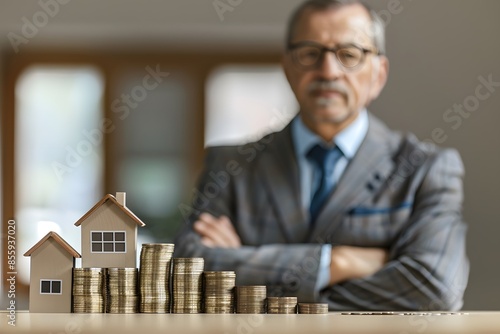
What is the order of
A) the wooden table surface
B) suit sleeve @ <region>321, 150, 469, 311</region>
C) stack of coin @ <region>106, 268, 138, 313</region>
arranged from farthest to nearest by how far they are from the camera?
suit sleeve @ <region>321, 150, 469, 311</region> → stack of coin @ <region>106, 268, 138, 313</region> → the wooden table surface

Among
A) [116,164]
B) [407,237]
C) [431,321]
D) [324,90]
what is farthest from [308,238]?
[431,321]

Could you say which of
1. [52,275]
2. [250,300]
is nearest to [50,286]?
[52,275]

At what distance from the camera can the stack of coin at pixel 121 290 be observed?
63.7 inches

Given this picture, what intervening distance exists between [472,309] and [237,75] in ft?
3.37

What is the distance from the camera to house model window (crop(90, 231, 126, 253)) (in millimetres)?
1654

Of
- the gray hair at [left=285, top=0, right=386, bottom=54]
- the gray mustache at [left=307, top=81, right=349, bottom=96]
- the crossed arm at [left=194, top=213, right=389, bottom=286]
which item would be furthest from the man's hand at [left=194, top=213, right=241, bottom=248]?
the gray hair at [left=285, top=0, right=386, bottom=54]

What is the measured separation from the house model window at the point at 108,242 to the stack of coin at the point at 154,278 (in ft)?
0.20

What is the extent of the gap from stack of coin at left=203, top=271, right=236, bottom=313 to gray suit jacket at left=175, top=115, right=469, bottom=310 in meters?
0.91

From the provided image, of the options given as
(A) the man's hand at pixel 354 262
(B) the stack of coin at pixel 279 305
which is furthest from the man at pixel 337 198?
(B) the stack of coin at pixel 279 305

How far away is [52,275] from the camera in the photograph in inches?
64.9

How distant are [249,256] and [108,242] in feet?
3.20

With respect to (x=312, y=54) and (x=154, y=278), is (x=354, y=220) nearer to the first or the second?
(x=312, y=54)

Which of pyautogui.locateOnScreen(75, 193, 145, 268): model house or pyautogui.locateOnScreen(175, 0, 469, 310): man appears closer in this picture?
pyautogui.locateOnScreen(75, 193, 145, 268): model house

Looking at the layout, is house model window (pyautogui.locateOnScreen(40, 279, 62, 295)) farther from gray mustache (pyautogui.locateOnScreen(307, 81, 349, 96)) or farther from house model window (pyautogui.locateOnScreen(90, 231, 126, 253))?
gray mustache (pyautogui.locateOnScreen(307, 81, 349, 96))
